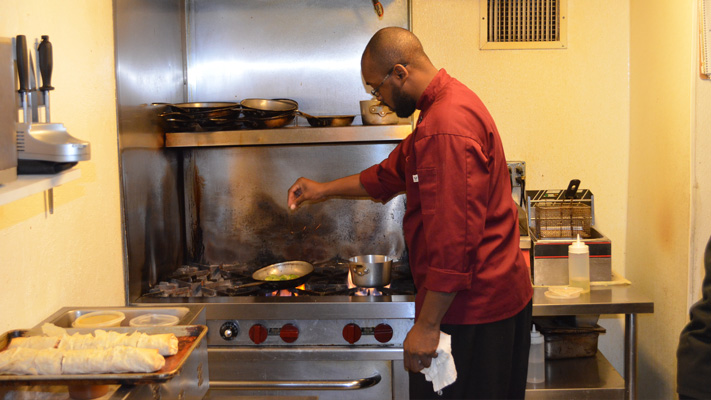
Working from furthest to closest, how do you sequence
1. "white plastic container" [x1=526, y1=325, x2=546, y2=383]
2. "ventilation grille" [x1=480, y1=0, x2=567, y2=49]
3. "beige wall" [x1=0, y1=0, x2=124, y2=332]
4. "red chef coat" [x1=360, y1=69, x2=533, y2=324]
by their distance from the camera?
1. "ventilation grille" [x1=480, y1=0, x2=567, y2=49]
2. "white plastic container" [x1=526, y1=325, x2=546, y2=383]
3. "red chef coat" [x1=360, y1=69, x2=533, y2=324]
4. "beige wall" [x1=0, y1=0, x2=124, y2=332]

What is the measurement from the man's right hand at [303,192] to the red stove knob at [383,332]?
57 cm

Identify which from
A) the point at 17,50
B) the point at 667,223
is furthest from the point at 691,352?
the point at 17,50

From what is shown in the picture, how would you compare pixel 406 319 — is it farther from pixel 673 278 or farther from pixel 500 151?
pixel 673 278

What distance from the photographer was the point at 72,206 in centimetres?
178

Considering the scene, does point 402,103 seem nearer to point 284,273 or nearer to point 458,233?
point 458,233

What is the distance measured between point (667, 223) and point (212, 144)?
5.57 feet

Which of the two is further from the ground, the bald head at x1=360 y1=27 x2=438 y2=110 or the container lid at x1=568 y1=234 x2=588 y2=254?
the bald head at x1=360 y1=27 x2=438 y2=110

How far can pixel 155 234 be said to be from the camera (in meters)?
2.39

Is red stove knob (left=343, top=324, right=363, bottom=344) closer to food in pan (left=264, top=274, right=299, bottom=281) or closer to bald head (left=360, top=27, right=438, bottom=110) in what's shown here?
food in pan (left=264, top=274, right=299, bottom=281)

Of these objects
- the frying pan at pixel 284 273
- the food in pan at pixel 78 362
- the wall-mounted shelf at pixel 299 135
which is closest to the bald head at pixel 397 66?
the wall-mounted shelf at pixel 299 135

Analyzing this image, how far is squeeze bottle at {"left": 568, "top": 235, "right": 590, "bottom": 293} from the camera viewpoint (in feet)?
7.61

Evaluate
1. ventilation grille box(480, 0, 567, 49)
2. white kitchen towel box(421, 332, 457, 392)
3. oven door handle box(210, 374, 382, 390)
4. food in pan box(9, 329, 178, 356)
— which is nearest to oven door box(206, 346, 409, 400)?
oven door handle box(210, 374, 382, 390)

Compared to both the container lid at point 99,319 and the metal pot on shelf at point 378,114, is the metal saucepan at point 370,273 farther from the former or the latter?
the container lid at point 99,319

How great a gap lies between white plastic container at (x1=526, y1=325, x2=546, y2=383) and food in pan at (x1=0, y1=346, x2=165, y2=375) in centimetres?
140
